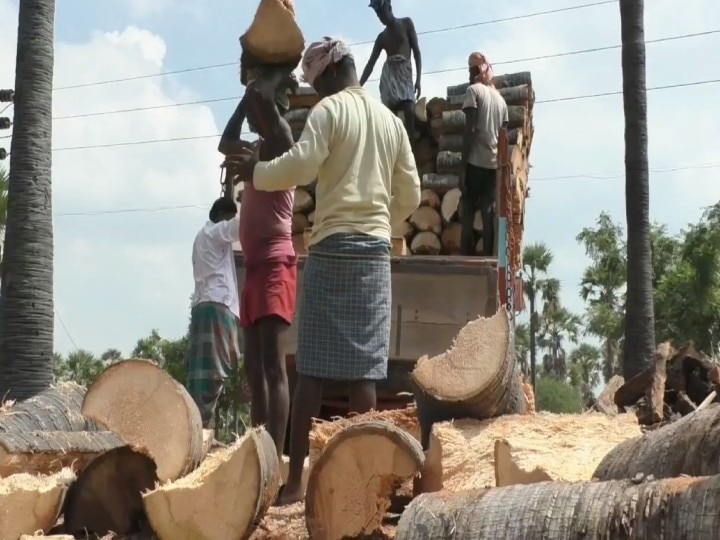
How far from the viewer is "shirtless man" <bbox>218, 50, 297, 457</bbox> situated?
4195 millimetres

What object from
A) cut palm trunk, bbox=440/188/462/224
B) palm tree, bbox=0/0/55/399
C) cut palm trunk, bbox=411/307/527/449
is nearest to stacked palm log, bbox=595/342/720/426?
cut palm trunk, bbox=411/307/527/449

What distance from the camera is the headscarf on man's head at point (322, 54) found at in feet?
13.6

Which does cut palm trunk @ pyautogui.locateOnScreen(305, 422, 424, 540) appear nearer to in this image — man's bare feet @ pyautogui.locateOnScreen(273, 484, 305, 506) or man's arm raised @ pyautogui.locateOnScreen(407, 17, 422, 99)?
man's bare feet @ pyautogui.locateOnScreen(273, 484, 305, 506)

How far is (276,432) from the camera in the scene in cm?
412

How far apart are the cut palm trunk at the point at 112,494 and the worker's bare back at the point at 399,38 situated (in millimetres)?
6368

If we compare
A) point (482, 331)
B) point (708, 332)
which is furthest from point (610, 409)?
point (708, 332)

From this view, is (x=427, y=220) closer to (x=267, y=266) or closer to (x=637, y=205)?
(x=637, y=205)

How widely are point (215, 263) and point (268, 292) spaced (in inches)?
83.5

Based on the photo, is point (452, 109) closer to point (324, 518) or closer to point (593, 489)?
point (324, 518)

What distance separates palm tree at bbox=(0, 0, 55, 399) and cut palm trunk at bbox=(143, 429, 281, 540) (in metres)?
4.42

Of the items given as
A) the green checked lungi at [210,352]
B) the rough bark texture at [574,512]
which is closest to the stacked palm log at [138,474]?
the rough bark texture at [574,512]

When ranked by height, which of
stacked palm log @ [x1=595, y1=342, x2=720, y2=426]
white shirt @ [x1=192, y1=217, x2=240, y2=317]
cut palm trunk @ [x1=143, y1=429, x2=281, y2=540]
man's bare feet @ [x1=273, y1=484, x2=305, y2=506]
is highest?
white shirt @ [x1=192, y1=217, x2=240, y2=317]

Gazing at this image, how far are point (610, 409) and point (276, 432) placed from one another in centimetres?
163

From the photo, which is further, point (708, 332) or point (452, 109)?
point (708, 332)
